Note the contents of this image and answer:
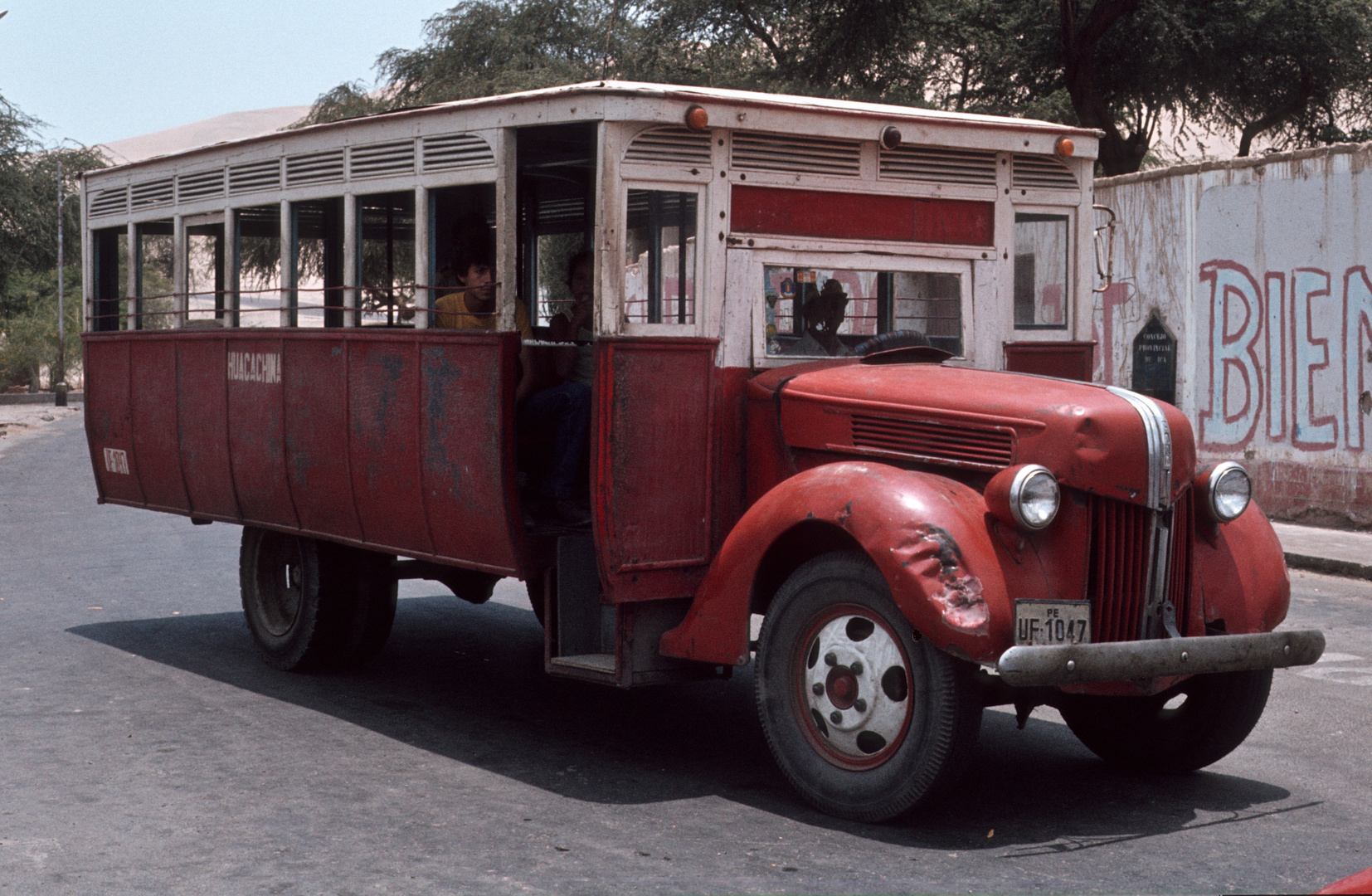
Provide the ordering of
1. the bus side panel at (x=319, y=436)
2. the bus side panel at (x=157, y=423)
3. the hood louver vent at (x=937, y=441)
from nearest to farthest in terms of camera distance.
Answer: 1. the hood louver vent at (x=937, y=441)
2. the bus side panel at (x=319, y=436)
3. the bus side panel at (x=157, y=423)

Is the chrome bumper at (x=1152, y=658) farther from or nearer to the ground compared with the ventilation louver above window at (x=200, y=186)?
nearer to the ground

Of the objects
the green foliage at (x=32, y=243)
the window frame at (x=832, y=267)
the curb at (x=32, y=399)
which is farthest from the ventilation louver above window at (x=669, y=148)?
the curb at (x=32, y=399)

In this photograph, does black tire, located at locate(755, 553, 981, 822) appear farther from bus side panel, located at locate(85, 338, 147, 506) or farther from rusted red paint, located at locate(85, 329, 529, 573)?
bus side panel, located at locate(85, 338, 147, 506)

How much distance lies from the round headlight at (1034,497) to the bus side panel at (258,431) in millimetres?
3986

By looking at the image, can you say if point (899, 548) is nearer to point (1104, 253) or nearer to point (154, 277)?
point (1104, 253)

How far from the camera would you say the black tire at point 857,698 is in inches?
206

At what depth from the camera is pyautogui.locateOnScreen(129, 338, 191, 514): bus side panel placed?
883cm

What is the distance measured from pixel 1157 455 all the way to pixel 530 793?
97.6 inches

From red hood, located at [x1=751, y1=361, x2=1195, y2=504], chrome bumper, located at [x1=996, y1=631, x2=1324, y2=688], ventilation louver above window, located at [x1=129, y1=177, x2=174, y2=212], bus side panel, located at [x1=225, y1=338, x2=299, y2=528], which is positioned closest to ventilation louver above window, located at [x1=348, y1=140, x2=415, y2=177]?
bus side panel, located at [x1=225, y1=338, x2=299, y2=528]

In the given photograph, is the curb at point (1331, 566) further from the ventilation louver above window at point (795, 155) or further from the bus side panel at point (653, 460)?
the bus side panel at point (653, 460)

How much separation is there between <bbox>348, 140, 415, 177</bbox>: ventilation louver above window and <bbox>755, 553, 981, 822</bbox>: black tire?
273 centimetres

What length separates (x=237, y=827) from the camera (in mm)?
5441

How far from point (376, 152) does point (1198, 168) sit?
34.4 ft

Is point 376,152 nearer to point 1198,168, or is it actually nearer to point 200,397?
→ point 200,397
